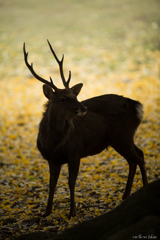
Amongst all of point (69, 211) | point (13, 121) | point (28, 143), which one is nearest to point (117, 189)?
point (69, 211)

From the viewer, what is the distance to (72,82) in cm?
1288

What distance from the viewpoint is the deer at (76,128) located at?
4266mm

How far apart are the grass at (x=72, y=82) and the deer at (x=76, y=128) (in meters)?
0.63

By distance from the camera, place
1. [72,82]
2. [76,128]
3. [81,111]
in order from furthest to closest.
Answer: [72,82] < [76,128] < [81,111]

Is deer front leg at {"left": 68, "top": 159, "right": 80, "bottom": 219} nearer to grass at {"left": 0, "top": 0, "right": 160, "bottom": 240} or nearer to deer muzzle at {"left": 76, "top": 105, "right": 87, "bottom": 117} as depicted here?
grass at {"left": 0, "top": 0, "right": 160, "bottom": 240}

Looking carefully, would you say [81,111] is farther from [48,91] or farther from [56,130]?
[48,91]

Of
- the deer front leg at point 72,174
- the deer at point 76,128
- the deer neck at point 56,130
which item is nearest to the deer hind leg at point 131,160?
the deer at point 76,128

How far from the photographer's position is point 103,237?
8.46 ft

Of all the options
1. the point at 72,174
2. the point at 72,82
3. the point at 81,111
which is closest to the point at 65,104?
the point at 81,111

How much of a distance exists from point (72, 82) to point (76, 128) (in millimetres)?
8544

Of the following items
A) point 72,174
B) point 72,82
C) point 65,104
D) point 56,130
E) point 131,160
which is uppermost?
point 72,82

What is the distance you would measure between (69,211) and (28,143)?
13.3 ft

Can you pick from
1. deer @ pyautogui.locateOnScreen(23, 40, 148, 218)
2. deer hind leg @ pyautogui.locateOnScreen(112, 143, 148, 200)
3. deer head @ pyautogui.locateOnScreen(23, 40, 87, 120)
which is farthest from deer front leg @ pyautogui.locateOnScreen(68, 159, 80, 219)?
deer hind leg @ pyautogui.locateOnScreen(112, 143, 148, 200)

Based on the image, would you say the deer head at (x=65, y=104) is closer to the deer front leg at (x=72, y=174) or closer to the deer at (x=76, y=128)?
the deer at (x=76, y=128)
